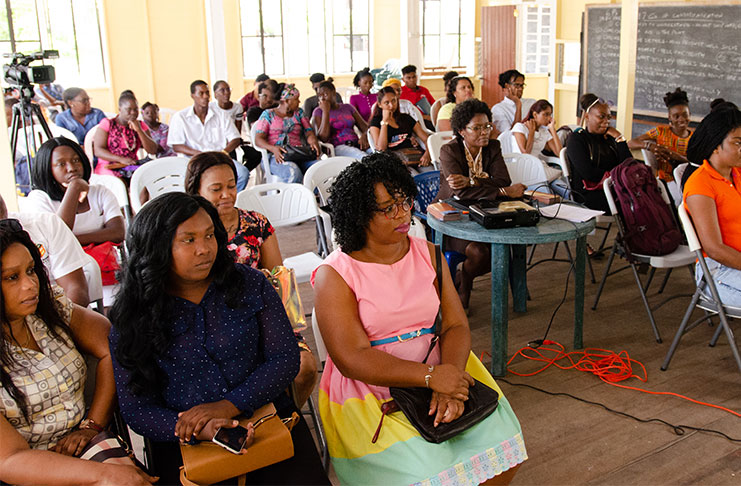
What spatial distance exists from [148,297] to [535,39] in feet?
31.0

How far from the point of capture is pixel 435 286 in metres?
2.41

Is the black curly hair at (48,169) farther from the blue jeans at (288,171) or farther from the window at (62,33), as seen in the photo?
the window at (62,33)

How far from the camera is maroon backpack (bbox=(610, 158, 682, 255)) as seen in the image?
382 cm

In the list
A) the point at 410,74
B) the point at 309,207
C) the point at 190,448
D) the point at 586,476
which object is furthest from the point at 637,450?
the point at 410,74

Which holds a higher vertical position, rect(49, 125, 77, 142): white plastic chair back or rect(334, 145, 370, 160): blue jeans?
rect(49, 125, 77, 142): white plastic chair back

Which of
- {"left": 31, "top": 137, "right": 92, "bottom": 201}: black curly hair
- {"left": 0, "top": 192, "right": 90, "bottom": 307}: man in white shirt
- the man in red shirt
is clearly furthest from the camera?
the man in red shirt

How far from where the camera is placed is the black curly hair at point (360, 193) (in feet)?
7.66

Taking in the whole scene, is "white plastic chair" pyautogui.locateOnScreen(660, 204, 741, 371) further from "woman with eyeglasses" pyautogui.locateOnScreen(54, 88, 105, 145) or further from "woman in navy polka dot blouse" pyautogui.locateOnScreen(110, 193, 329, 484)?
"woman with eyeglasses" pyautogui.locateOnScreen(54, 88, 105, 145)

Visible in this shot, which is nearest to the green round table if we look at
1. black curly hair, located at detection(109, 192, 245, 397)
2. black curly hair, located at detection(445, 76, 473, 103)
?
black curly hair, located at detection(109, 192, 245, 397)

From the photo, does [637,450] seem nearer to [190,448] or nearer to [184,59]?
[190,448]

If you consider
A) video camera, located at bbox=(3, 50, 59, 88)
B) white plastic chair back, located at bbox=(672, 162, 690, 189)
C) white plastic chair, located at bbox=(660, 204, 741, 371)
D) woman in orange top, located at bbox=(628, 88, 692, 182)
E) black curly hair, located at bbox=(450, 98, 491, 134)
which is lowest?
white plastic chair, located at bbox=(660, 204, 741, 371)

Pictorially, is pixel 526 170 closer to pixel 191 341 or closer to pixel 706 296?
pixel 706 296

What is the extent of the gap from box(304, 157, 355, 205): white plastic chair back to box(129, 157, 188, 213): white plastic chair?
2.76 feet

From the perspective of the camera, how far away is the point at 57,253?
2.91 meters
